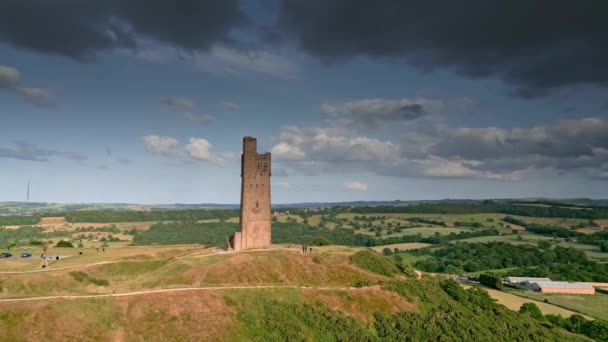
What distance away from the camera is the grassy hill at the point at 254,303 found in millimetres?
37094

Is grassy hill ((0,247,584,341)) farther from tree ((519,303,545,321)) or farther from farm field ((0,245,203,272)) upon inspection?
tree ((519,303,545,321))

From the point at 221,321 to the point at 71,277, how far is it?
2344cm

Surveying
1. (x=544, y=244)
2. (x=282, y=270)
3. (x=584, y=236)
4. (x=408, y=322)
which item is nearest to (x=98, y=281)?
(x=282, y=270)

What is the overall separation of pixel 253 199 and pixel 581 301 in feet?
232

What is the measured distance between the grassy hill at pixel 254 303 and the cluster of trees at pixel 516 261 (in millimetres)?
68432

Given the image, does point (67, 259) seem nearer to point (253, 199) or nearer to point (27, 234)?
point (253, 199)

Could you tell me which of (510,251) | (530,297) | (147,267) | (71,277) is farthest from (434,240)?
(71,277)

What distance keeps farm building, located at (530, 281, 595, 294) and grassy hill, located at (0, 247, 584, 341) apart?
46577 mm

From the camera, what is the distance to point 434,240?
175m

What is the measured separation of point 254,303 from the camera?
4341cm

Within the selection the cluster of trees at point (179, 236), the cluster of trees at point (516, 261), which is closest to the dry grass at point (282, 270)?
the cluster of trees at point (516, 261)

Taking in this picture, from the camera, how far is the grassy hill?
122 feet

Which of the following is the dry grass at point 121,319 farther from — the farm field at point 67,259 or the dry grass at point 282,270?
the farm field at point 67,259

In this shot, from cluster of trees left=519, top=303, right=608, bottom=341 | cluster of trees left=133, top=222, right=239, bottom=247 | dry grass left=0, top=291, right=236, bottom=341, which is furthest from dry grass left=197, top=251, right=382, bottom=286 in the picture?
cluster of trees left=133, top=222, right=239, bottom=247
